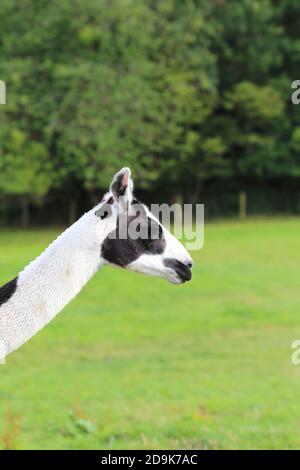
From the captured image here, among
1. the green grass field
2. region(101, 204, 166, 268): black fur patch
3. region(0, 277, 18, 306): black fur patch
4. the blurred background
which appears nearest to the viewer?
region(101, 204, 166, 268): black fur patch

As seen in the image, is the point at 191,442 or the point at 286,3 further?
the point at 286,3

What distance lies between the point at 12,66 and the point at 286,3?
45.3 feet

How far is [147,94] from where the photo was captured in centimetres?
2889

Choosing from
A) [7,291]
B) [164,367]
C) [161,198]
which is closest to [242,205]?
[161,198]

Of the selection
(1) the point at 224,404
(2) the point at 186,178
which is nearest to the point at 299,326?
(1) the point at 224,404

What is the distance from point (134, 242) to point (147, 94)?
1052 inches

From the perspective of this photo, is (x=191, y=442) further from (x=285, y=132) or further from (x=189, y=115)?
(x=285, y=132)

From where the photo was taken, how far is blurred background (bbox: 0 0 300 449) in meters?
8.28

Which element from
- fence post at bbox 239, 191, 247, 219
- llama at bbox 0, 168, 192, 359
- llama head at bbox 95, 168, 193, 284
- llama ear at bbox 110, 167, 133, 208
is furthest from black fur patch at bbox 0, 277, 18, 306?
fence post at bbox 239, 191, 247, 219

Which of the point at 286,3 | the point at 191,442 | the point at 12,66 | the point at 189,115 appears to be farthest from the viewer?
the point at 286,3

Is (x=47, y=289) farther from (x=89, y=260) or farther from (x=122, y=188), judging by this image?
(x=122, y=188)

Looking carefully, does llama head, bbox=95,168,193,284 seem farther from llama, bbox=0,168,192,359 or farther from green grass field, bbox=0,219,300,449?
green grass field, bbox=0,219,300,449

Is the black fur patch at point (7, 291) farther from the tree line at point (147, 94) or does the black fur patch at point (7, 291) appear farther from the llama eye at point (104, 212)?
the tree line at point (147, 94)
